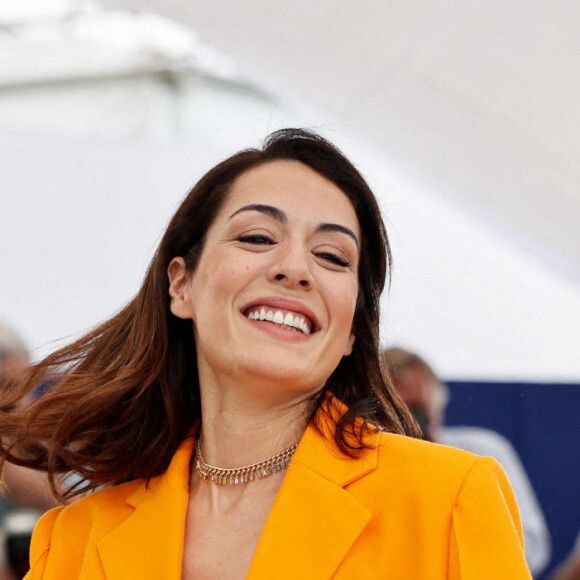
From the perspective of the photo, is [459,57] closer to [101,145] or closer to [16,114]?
[101,145]

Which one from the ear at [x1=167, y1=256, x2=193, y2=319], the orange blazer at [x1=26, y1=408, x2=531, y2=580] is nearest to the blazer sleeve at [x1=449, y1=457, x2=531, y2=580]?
the orange blazer at [x1=26, y1=408, x2=531, y2=580]

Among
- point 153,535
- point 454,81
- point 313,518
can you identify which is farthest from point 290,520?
point 454,81

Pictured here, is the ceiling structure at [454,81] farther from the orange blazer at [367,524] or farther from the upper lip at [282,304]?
the orange blazer at [367,524]

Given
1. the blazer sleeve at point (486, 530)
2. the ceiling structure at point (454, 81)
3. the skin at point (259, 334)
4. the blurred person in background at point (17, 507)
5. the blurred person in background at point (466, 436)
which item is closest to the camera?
the blazer sleeve at point (486, 530)

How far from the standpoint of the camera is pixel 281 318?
5.51 feet

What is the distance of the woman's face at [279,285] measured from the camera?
5.49 ft

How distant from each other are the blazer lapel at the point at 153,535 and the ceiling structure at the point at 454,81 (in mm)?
1391

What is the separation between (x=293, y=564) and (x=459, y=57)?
1.69 meters

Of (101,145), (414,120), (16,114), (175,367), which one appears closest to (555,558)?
(414,120)

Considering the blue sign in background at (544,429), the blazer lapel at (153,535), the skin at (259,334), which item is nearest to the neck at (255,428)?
the skin at (259,334)

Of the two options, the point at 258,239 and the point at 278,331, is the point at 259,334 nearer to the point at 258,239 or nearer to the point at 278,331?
the point at 278,331

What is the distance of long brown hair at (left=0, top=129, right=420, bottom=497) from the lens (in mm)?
1942

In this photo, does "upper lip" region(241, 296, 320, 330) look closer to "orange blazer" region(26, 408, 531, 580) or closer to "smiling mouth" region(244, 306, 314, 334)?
"smiling mouth" region(244, 306, 314, 334)

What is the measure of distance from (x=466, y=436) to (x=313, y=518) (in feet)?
7.96
